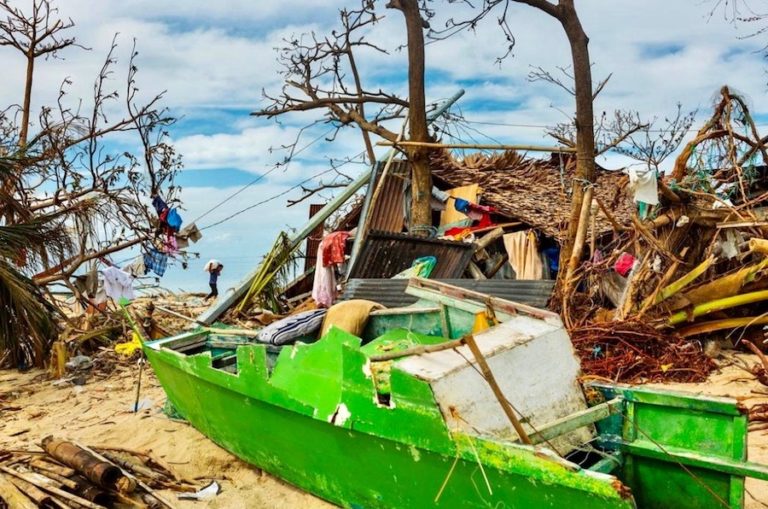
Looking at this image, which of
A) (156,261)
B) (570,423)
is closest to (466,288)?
(570,423)

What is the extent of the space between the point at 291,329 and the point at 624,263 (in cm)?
469

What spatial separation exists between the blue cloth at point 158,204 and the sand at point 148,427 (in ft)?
11.3

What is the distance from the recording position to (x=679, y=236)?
334 inches

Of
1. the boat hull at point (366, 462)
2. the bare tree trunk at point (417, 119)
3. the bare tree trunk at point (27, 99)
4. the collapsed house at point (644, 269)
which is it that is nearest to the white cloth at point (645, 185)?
the collapsed house at point (644, 269)

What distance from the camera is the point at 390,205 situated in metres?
14.3

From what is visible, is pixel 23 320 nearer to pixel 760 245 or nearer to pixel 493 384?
pixel 493 384

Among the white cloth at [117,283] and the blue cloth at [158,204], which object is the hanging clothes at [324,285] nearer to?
the white cloth at [117,283]

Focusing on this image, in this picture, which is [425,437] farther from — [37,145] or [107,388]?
[37,145]

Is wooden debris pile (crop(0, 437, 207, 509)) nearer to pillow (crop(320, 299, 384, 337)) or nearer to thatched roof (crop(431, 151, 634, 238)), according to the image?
pillow (crop(320, 299, 384, 337))

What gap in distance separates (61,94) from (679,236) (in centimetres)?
1166

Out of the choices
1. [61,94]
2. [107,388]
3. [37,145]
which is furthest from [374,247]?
[61,94]

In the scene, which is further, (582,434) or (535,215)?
(535,215)

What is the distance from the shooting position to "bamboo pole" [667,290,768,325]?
771cm

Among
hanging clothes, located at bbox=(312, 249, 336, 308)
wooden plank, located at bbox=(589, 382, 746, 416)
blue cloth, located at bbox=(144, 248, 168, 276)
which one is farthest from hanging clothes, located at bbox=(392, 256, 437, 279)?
wooden plank, located at bbox=(589, 382, 746, 416)
